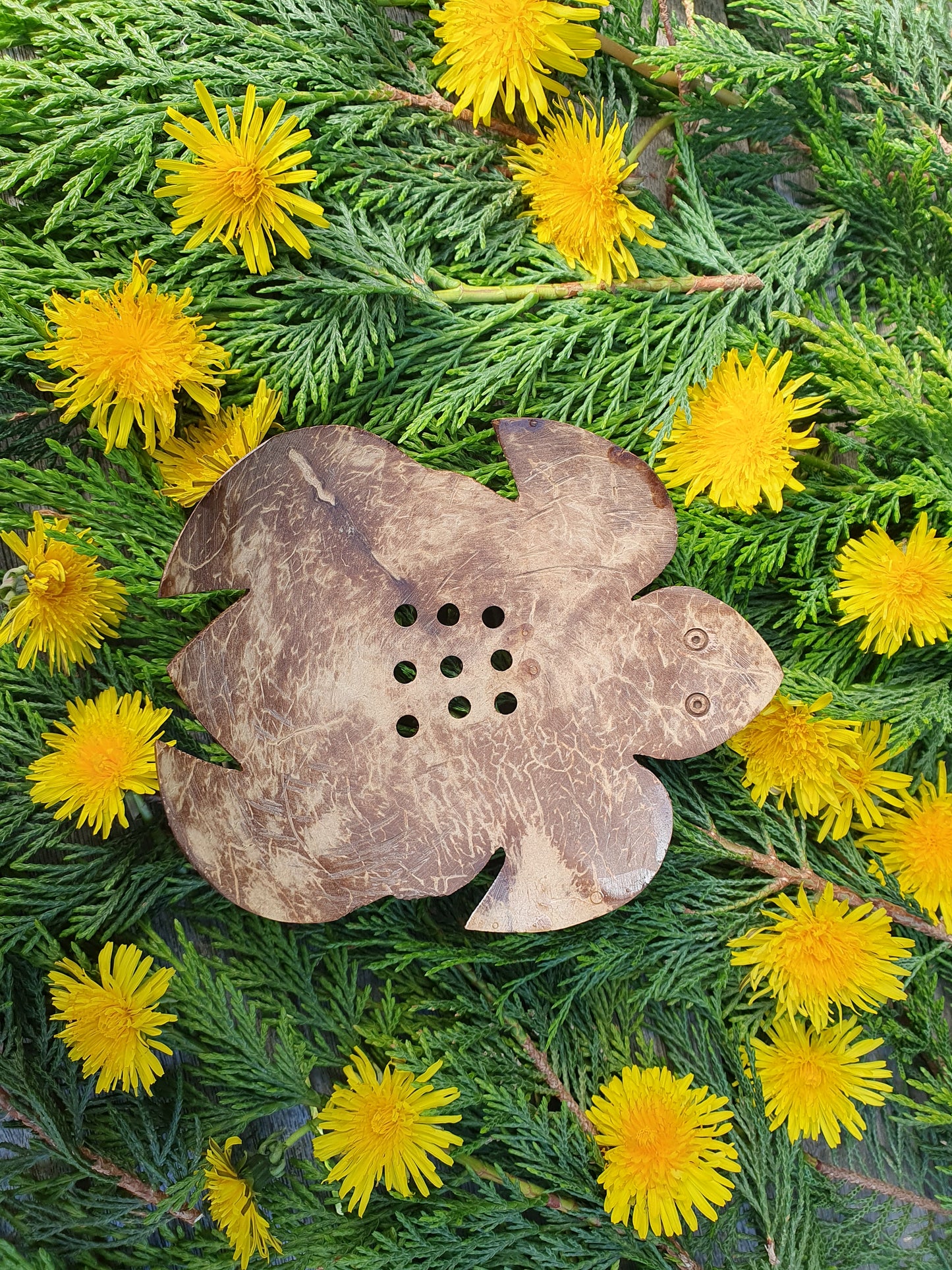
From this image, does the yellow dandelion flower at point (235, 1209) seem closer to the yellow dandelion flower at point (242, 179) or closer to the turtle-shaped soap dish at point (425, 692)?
the turtle-shaped soap dish at point (425, 692)

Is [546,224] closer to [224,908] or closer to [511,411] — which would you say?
[511,411]

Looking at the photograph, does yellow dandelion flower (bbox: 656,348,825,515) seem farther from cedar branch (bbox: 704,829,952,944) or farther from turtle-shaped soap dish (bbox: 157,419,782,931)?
cedar branch (bbox: 704,829,952,944)

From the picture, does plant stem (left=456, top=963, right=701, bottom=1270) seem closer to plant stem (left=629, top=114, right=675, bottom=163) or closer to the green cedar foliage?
the green cedar foliage

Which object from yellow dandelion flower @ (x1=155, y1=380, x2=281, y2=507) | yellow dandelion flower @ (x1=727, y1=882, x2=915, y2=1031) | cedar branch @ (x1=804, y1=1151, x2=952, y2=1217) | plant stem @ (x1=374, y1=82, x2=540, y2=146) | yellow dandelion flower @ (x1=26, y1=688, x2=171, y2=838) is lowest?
cedar branch @ (x1=804, y1=1151, x2=952, y2=1217)

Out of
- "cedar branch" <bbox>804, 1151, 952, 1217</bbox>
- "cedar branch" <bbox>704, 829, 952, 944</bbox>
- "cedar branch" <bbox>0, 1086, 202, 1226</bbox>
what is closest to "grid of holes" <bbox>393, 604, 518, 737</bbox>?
"cedar branch" <bbox>704, 829, 952, 944</bbox>

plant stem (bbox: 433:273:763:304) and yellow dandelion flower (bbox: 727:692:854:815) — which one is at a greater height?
plant stem (bbox: 433:273:763:304)

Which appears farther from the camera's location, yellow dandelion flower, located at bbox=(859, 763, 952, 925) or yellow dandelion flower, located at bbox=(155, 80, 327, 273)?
yellow dandelion flower, located at bbox=(859, 763, 952, 925)
